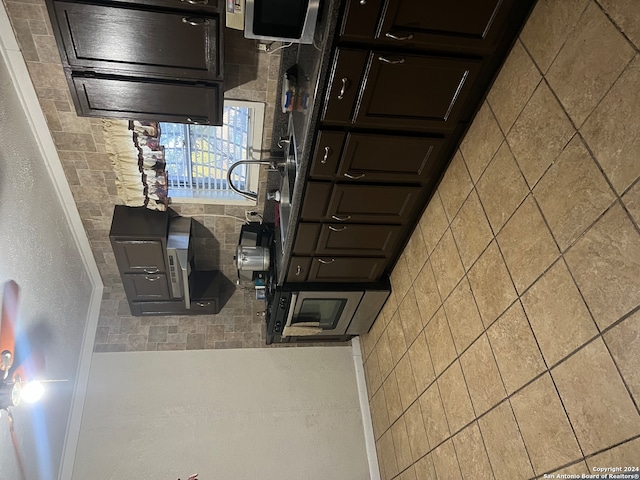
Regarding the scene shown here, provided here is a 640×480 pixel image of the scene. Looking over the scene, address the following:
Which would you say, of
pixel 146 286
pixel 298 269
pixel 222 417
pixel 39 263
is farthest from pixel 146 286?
pixel 298 269

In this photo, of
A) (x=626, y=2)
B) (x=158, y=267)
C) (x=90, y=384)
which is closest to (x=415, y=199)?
(x=626, y=2)

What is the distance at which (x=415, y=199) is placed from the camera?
6.48ft

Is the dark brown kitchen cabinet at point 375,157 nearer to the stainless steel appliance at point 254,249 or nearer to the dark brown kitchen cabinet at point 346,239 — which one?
the dark brown kitchen cabinet at point 346,239

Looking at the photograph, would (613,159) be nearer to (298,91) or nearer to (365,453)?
(298,91)

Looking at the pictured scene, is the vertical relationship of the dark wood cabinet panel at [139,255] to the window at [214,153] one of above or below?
below

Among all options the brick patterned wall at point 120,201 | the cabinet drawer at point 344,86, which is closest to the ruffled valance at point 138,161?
the brick patterned wall at point 120,201

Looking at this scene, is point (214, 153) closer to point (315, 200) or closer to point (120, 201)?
point (120, 201)

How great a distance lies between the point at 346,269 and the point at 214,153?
1.01 metres

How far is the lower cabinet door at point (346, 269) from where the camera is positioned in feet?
7.54

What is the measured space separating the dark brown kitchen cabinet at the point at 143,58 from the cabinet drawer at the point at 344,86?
0.50 meters

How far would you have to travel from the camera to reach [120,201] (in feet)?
8.61

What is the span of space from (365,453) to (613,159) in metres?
2.25

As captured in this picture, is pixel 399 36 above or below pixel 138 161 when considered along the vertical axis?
below

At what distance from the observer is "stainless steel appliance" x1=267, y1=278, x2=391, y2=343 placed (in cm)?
247
